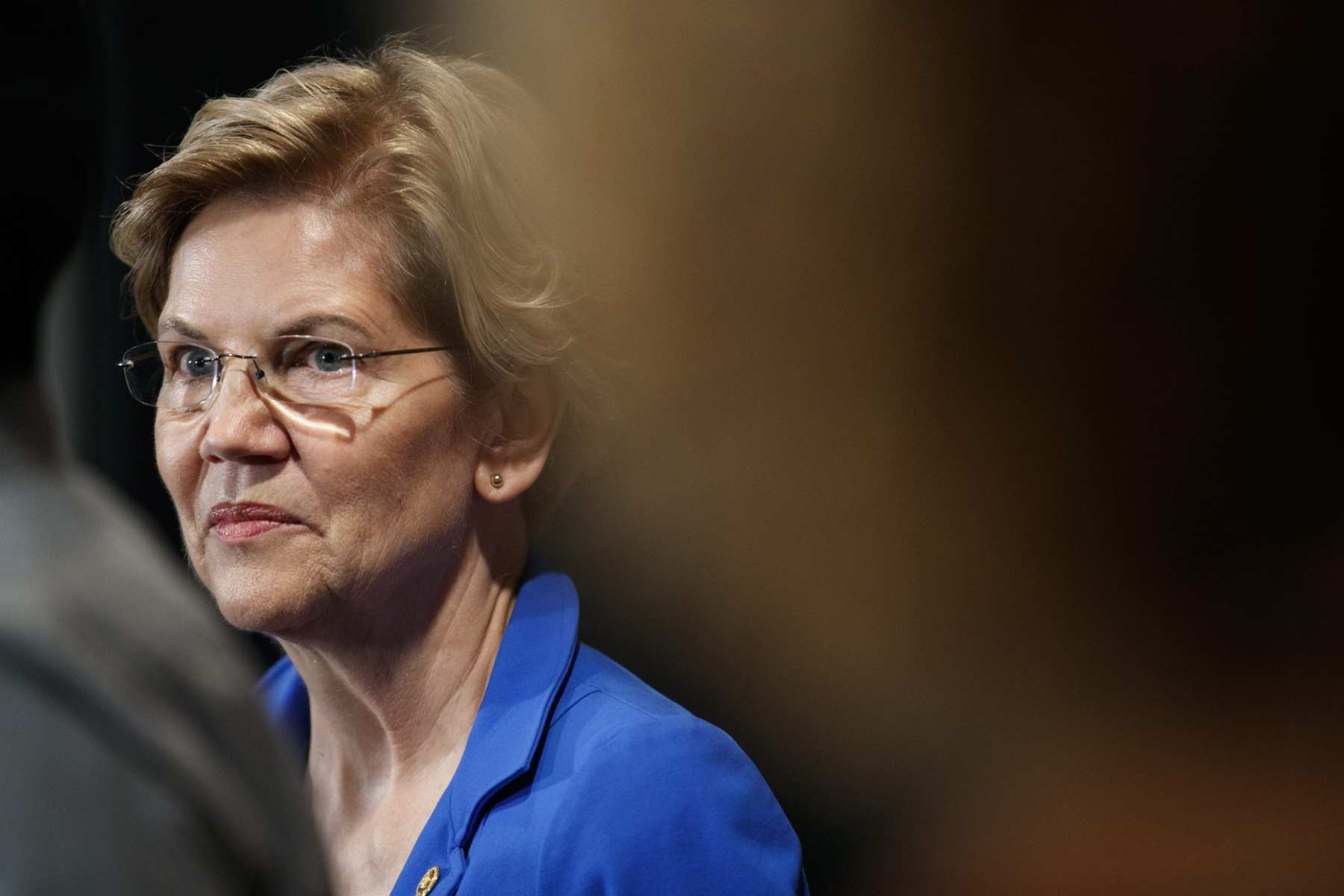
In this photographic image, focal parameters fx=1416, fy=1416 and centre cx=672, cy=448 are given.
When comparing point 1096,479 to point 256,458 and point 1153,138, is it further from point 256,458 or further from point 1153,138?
point 256,458

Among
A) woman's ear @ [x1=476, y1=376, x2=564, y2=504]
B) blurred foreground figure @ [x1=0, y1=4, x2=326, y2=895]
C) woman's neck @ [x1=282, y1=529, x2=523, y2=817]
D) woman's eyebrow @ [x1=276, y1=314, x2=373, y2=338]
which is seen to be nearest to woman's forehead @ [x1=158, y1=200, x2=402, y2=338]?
woman's eyebrow @ [x1=276, y1=314, x2=373, y2=338]

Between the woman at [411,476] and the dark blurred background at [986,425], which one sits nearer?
the woman at [411,476]

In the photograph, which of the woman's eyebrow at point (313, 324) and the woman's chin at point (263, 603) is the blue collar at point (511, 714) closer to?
the woman's chin at point (263, 603)

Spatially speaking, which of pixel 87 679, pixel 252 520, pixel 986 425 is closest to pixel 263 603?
pixel 252 520

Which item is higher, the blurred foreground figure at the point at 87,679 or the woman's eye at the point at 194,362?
the blurred foreground figure at the point at 87,679

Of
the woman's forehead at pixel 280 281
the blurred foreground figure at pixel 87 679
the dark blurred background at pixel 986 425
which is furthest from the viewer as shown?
the dark blurred background at pixel 986 425

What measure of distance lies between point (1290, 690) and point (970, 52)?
107 centimetres

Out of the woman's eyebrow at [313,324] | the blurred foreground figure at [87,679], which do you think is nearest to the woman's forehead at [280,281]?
the woman's eyebrow at [313,324]

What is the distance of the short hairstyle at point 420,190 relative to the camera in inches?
50.7

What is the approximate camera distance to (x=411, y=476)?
1.27 m

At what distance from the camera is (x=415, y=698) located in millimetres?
1332

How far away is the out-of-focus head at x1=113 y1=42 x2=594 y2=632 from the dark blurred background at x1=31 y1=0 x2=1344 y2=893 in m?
0.70

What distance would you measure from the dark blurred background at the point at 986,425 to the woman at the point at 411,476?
2.26ft

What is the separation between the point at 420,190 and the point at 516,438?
25 cm
